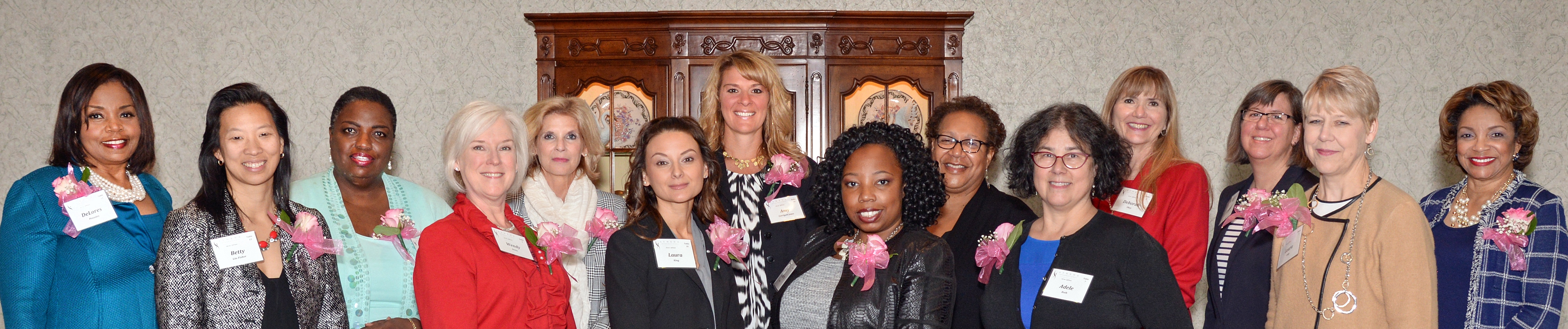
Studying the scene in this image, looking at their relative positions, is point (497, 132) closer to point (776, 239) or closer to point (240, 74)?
point (776, 239)

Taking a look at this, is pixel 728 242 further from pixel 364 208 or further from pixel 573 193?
pixel 364 208

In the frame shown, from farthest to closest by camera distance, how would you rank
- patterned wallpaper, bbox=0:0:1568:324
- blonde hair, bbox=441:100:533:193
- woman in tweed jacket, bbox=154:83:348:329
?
patterned wallpaper, bbox=0:0:1568:324
blonde hair, bbox=441:100:533:193
woman in tweed jacket, bbox=154:83:348:329

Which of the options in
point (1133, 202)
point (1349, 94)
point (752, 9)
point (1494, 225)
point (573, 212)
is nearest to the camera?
point (1349, 94)

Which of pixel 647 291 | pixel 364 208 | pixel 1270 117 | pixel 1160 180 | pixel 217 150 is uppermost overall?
pixel 1270 117

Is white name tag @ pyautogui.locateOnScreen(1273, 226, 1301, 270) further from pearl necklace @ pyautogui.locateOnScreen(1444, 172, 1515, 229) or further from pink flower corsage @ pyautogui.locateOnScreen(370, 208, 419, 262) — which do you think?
pink flower corsage @ pyautogui.locateOnScreen(370, 208, 419, 262)

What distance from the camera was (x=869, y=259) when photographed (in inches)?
94.1

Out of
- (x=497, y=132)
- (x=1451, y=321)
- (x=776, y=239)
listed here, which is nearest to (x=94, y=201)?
(x=497, y=132)

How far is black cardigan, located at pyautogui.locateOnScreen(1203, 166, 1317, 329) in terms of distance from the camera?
2.81 m

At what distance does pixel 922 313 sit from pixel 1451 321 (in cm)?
204

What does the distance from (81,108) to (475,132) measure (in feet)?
4.13

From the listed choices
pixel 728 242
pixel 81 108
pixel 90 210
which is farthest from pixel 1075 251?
pixel 81 108

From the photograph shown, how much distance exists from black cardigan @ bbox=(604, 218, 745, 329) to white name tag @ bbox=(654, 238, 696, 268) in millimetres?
12

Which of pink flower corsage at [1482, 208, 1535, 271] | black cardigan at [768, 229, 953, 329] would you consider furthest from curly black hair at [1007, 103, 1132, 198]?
pink flower corsage at [1482, 208, 1535, 271]

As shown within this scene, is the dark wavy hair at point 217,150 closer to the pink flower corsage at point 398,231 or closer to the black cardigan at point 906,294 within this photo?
the pink flower corsage at point 398,231
